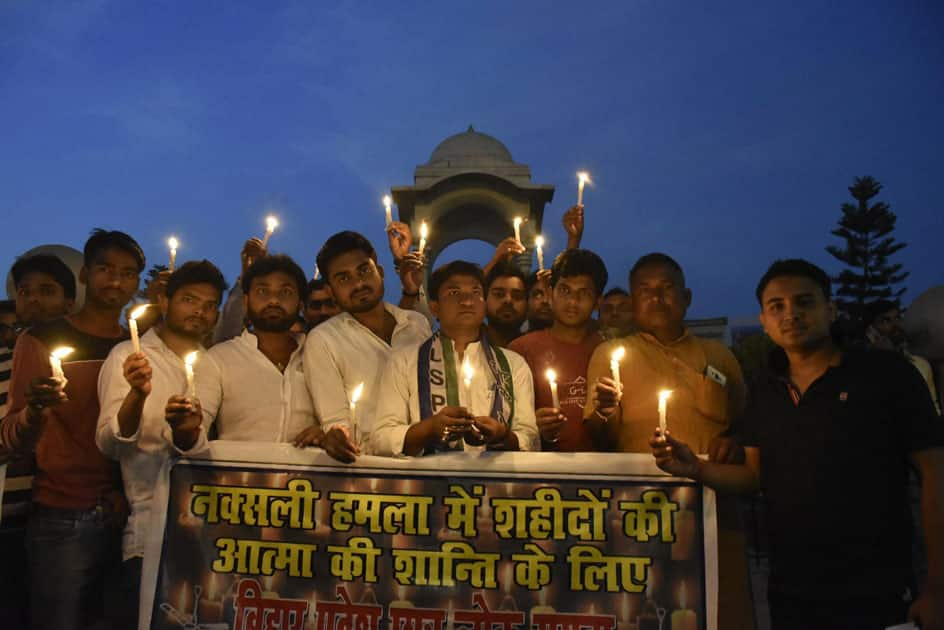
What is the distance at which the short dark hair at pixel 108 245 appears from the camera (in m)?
4.09

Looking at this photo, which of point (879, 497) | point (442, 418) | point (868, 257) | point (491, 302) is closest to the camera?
point (879, 497)

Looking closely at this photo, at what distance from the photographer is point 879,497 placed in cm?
286

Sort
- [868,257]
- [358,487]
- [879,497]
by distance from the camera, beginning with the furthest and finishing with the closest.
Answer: [868,257] < [358,487] < [879,497]

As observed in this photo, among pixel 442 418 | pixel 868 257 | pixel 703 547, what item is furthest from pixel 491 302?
pixel 868 257

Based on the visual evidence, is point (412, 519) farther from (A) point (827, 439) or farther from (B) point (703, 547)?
Result: (A) point (827, 439)

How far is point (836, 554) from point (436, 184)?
1755 cm

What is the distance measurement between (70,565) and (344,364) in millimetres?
1676

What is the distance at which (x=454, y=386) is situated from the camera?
355 cm

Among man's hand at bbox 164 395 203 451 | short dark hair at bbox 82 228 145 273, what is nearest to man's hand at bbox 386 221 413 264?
short dark hair at bbox 82 228 145 273

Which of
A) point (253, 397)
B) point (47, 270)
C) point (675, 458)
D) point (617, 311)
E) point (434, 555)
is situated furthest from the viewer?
point (617, 311)

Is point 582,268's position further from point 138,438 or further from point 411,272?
point 138,438

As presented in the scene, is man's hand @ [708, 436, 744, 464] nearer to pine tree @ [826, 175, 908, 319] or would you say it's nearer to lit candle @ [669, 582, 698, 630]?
lit candle @ [669, 582, 698, 630]

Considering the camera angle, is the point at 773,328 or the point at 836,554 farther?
the point at 773,328

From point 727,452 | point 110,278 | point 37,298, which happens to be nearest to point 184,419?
point 110,278
